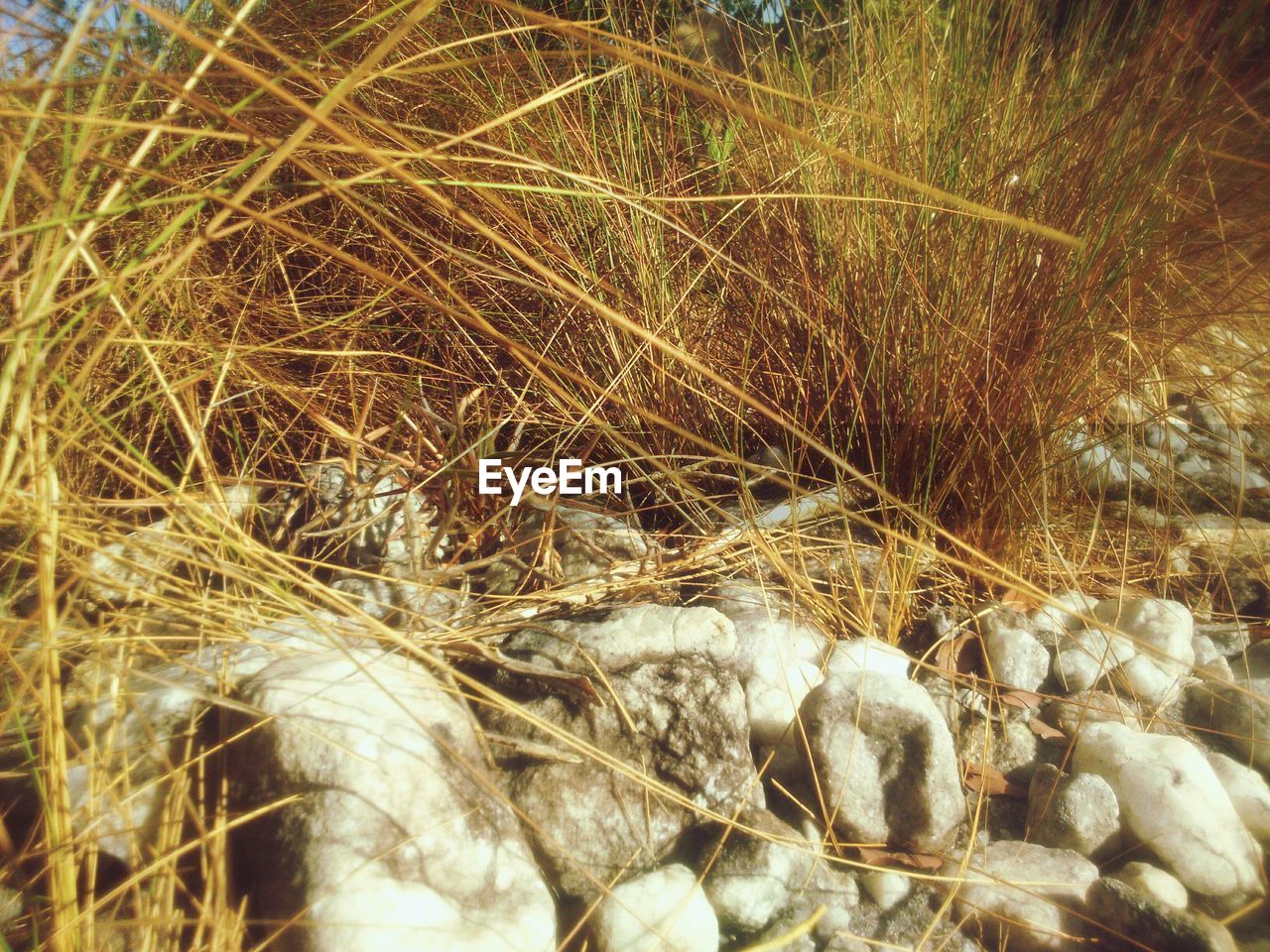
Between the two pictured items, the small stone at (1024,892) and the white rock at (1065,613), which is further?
the white rock at (1065,613)

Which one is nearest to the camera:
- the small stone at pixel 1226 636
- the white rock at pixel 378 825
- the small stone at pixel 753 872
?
the white rock at pixel 378 825

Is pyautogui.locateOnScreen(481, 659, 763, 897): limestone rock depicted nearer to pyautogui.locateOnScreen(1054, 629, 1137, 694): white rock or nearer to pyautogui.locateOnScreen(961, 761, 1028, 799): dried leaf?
pyautogui.locateOnScreen(961, 761, 1028, 799): dried leaf

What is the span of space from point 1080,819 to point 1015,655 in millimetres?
243

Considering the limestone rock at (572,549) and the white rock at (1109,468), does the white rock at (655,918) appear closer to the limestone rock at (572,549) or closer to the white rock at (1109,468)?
the limestone rock at (572,549)

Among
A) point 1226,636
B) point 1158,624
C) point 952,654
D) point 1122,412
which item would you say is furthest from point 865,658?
point 1122,412

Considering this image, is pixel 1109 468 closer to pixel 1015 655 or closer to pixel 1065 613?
pixel 1065 613

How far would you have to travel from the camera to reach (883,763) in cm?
85

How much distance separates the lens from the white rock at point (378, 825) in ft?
2.08

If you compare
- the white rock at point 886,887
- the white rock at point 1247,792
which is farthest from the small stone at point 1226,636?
the white rock at point 886,887

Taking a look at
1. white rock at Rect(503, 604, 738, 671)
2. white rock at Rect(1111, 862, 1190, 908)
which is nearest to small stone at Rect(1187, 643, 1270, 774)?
white rock at Rect(1111, 862, 1190, 908)

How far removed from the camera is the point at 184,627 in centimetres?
89

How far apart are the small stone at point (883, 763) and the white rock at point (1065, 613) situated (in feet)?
1.06

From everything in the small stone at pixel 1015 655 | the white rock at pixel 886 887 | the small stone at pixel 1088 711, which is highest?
the small stone at pixel 1015 655

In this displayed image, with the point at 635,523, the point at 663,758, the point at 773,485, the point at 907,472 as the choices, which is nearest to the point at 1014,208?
the point at 907,472
